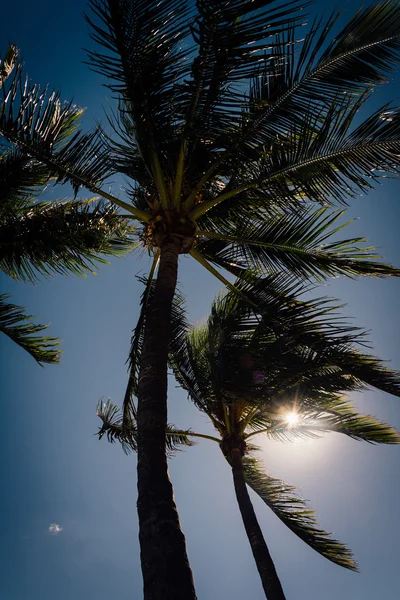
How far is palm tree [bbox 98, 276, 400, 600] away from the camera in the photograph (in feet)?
18.3

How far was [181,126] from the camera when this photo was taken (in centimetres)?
559

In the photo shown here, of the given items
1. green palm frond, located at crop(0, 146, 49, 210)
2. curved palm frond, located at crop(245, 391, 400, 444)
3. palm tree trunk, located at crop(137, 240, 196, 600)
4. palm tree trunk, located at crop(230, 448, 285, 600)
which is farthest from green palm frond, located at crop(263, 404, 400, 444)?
green palm frond, located at crop(0, 146, 49, 210)

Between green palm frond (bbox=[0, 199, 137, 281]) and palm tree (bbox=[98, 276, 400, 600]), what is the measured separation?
1669 mm

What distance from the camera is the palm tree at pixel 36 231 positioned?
19.6 ft

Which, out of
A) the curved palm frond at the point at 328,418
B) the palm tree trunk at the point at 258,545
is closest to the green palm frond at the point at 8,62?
the curved palm frond at the point at 328,418

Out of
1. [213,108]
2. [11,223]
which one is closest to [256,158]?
[213,108]

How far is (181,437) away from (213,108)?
703cm

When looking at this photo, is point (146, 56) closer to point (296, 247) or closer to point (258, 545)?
point (296, 247)

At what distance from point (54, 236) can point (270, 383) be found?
3916mm

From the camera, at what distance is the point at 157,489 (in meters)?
3.09

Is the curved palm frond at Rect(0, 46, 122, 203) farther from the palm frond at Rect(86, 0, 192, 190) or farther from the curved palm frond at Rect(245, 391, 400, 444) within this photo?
the curved palm frond at Rect(245, 391, 400, 444)

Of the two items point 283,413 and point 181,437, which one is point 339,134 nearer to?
point 283,413

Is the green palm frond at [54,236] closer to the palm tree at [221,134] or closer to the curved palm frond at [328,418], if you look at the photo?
the palm tree at [221,134]

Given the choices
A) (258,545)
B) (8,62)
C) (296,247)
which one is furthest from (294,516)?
(8,62)
